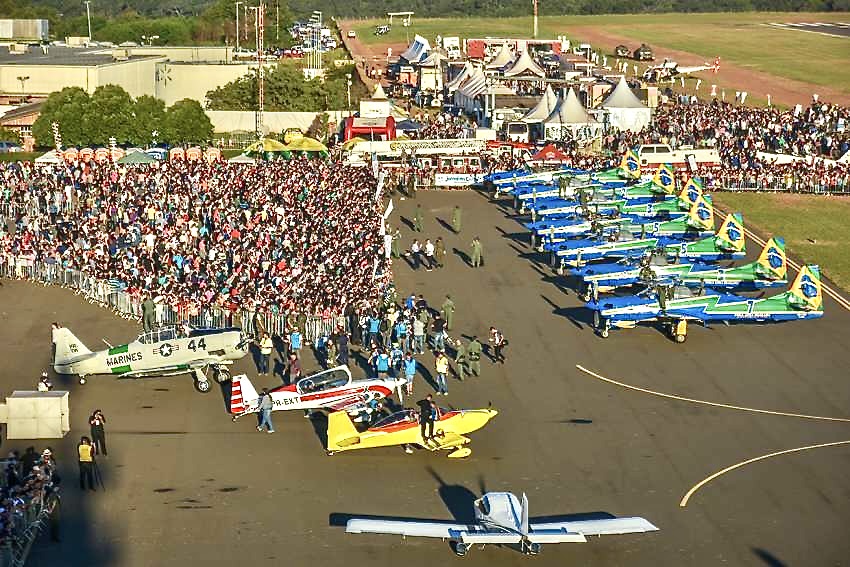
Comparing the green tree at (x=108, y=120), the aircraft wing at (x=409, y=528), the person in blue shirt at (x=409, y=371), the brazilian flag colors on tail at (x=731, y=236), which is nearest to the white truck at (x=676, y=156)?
the brazilian flag colors on tail at (x=731, y=236)

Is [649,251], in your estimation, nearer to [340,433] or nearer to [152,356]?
[152,356]

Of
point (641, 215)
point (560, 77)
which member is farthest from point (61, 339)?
point (560, 77)

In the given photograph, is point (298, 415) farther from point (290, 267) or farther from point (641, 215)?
point (641, 215)

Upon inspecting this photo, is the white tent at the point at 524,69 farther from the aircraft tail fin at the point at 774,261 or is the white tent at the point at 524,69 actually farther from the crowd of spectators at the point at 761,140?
the aircraft tail fin at the point at 774,261

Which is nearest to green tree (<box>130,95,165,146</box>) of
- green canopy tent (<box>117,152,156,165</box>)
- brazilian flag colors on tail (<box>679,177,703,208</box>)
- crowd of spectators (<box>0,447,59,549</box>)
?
green canopy tent (<box>117,152,156,165</box>)

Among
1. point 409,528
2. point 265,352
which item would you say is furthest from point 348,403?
point 409,528

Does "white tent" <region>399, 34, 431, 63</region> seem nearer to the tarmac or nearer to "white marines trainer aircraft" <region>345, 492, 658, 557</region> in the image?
the tarmac
